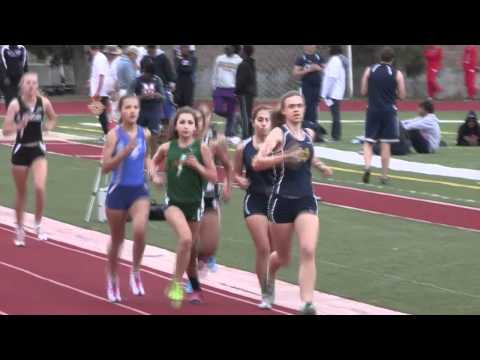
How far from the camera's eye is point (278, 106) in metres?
10.4

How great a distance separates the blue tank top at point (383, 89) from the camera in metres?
18.6

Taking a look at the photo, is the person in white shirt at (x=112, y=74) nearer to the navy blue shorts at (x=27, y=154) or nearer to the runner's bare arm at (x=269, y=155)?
the navy blue shorts at (x=27, y=154)

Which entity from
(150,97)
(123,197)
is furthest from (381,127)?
(123,197)

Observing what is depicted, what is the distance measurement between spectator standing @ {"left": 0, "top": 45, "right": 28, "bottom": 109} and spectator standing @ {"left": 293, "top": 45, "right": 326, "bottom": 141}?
17.4 feet

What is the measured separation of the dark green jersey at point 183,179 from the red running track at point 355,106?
24.9 metres

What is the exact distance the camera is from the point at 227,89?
2433cm

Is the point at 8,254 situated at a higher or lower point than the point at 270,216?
lower

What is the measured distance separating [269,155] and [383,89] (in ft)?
29.0

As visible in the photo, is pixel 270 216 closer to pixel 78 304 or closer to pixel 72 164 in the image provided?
pixel 78 304

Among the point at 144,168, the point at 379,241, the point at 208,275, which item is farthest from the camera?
the point at 379,241

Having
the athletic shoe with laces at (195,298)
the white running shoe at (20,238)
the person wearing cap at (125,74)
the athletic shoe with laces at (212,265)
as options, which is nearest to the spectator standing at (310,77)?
the person wearing cap at (125,74)

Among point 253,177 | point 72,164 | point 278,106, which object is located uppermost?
point 278,106
